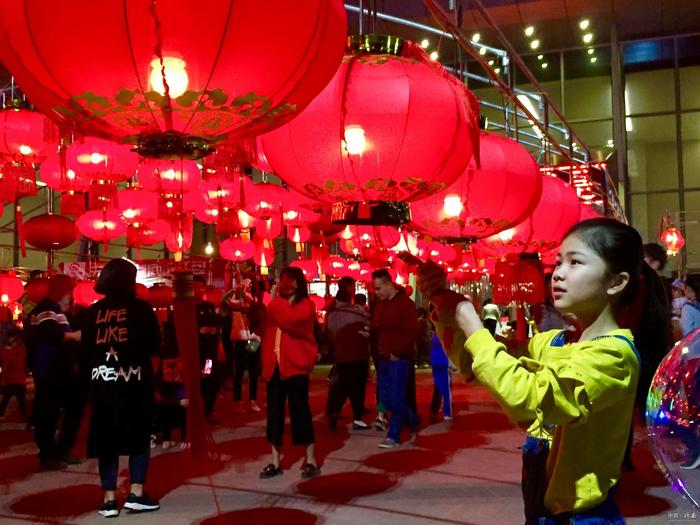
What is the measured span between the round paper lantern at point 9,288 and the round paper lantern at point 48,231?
3.28 meters

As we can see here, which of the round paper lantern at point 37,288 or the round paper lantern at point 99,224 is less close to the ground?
the round paper lantern at point 99,224

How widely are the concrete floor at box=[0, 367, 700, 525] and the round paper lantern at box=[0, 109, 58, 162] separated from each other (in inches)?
88.0

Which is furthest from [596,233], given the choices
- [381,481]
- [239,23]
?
[381,481]

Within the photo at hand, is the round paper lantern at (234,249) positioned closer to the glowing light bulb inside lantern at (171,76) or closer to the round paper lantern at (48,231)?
the round paper lantern at (48,231)

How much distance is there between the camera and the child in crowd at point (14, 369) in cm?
916

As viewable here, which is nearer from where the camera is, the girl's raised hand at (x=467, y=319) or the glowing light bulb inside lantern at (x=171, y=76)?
the girl's raised hand at (x=467, y=319)

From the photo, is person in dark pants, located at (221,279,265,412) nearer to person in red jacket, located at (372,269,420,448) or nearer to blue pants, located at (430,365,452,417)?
blue pants, located at (430,365,452,417)

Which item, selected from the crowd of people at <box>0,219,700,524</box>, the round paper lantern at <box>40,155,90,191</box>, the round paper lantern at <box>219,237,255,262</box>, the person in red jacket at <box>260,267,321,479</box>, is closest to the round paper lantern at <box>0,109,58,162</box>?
the crowd of people at <box>0,219,700,524</box>

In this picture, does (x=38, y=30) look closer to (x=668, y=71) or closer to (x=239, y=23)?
(x=239, y=23)

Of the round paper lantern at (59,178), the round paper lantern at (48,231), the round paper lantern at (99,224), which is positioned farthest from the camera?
→ the round paper lantern at (99,224)

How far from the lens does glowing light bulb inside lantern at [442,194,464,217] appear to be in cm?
402

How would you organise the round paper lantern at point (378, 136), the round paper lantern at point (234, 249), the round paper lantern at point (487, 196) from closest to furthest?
the round paper lantern at point (378, 136) → the round paper lantern at point (487, 196) → the round paper lantern at point (234, 249)

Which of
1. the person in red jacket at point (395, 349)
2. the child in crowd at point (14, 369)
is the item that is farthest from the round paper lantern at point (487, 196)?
the child in crowd at point (14, 369)

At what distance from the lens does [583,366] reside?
1.74 metres
